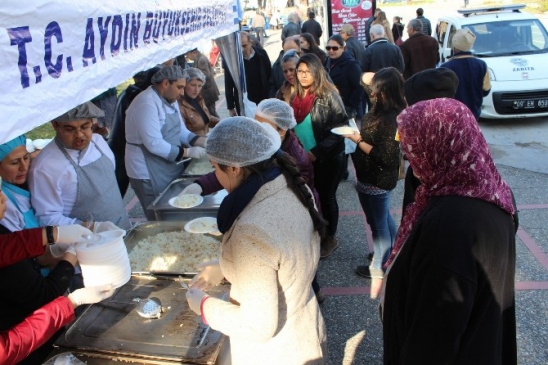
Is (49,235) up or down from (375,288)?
up

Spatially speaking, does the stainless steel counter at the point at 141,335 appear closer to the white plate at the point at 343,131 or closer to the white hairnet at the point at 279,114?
the white hairnet at the point at 279,114

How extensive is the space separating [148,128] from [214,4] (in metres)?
1.30

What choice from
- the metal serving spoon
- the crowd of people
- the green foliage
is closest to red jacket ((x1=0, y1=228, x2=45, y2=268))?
the crowd of people

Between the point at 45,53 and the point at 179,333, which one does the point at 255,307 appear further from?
the point at 45,53

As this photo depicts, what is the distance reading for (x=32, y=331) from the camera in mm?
1615

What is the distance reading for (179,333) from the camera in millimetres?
1982

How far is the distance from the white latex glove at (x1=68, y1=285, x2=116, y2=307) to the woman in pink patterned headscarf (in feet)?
4.13

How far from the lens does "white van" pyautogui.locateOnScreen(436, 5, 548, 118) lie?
7.29 m

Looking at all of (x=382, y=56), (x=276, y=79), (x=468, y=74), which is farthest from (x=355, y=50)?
(x=468, y=74)

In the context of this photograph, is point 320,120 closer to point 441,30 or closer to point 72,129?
point 72,129

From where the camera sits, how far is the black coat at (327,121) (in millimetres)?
3736

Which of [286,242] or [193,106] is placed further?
[193,106]

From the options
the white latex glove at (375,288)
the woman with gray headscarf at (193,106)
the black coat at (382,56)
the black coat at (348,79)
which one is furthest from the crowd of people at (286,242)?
the black coat at (382,56)

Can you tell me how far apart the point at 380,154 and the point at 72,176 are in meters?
2.07
